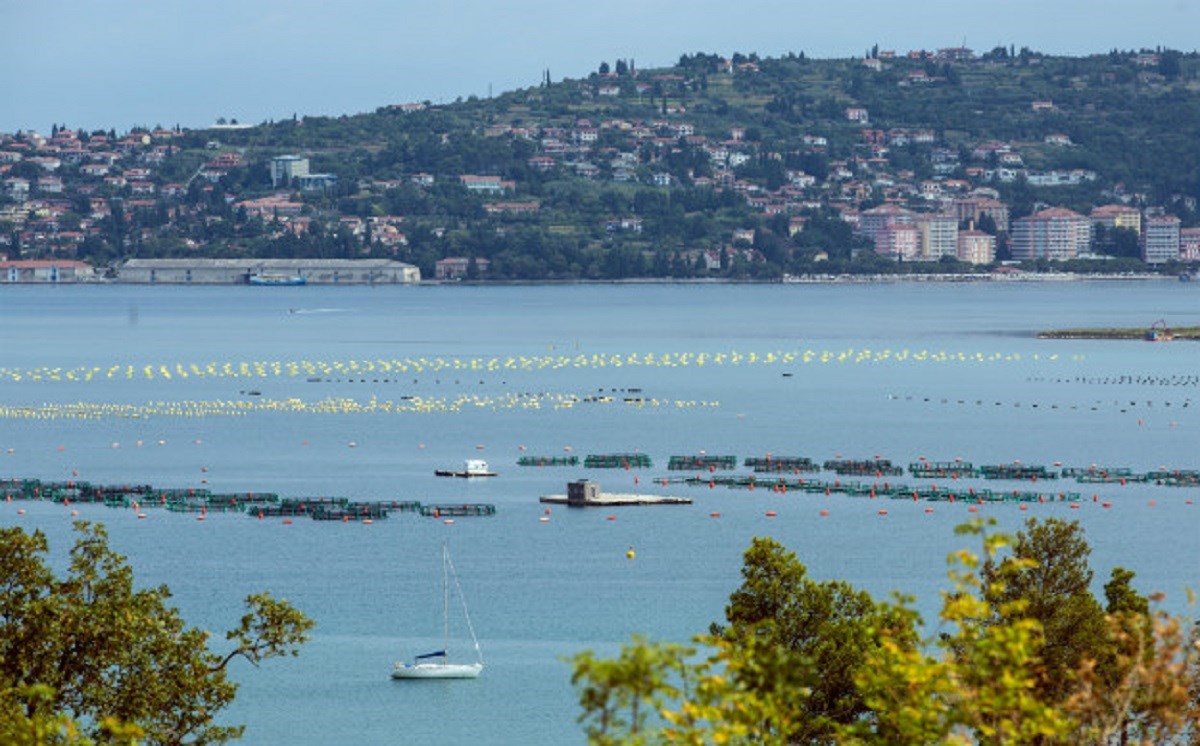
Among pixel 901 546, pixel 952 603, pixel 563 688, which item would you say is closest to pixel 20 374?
pixel 901 546

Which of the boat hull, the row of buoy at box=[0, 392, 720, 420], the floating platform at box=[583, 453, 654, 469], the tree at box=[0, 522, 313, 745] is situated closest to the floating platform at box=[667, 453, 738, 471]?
the floating platform at box=[583, 453, 654, 469]

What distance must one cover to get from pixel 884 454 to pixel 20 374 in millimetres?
59750

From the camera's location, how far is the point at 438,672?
43.9 metres

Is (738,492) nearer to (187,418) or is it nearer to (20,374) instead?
(187,418)

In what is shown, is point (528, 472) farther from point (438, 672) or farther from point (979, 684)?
point (979, 684)

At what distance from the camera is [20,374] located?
12962 cm

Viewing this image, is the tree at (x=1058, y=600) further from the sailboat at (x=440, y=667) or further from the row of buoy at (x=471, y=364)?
the row of buoy at (x=471, y=364)

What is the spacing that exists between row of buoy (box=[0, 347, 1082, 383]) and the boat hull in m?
78.4

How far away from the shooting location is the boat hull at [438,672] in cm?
4391

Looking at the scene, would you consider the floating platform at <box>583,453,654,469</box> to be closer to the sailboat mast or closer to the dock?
the dock

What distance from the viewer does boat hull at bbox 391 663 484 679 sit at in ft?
144

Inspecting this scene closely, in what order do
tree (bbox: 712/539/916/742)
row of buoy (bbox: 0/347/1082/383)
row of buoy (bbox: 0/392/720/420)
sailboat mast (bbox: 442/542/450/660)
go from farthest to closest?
row of buoy (bbox: 0/347/1082/383) < row of buoy (bbox: 0/392/720/420) < sailboat mast (bbox: 442/542/450/660) < tree (bbox: 712/539/916/742)

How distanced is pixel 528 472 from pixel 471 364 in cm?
5910

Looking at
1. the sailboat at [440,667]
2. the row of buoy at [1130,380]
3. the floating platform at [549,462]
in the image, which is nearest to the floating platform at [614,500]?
the floating platform at [549,462]
